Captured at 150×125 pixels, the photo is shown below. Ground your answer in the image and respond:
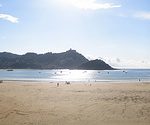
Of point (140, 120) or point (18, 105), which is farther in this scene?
point (18, 105)

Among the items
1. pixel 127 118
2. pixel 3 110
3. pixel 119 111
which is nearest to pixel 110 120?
pixel 127 118

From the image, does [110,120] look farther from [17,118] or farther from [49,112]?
[17,118]

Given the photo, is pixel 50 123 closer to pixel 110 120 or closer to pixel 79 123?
pixel 79 123

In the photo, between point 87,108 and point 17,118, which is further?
point 87,108

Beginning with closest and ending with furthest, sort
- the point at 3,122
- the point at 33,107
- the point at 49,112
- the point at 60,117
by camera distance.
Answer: the point at 3,122, the point at 60,117, the point at 49,112, the point at 33,107

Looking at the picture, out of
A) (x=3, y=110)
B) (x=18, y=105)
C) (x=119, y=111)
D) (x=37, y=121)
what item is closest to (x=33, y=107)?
(x=18, y=105)

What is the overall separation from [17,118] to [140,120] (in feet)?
22.6

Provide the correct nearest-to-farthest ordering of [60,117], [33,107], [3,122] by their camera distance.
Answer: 1. [3,122]
2. [60,117]
3. [33,107]

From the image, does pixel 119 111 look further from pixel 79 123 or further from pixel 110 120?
pixel 79 123

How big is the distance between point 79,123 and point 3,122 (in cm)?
404

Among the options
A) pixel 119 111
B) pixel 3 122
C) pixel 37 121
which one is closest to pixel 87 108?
pixel 119 111

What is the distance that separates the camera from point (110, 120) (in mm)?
17125

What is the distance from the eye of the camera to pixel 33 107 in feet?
66.9

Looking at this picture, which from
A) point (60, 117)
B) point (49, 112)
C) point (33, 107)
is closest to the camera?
point (60, 117)
